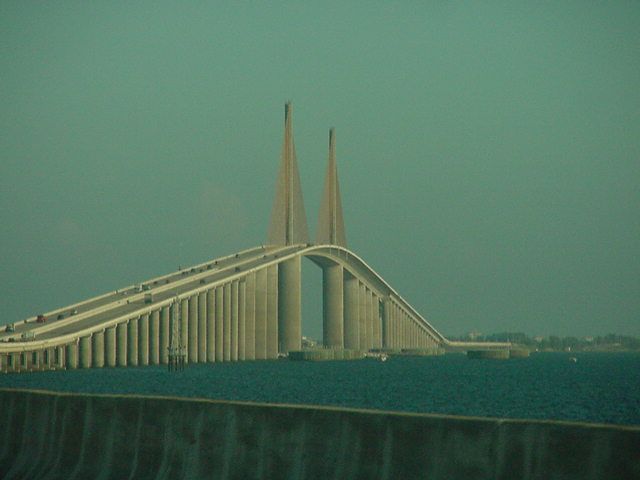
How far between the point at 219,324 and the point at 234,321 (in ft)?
17.8

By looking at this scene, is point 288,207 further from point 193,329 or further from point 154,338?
point 154,338

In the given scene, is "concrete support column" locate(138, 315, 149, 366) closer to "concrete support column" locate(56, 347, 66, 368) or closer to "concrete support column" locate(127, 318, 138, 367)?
"concrete support column" locate(127, 318, 138, 367)

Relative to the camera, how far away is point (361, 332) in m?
182

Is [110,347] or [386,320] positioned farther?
[386,320]

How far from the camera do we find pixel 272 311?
494 ft

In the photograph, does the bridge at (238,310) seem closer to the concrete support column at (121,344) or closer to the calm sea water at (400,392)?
the concrete support column at (121,344)

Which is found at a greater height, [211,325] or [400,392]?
[211,325]

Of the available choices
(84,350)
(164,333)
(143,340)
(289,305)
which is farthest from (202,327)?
(84,350)

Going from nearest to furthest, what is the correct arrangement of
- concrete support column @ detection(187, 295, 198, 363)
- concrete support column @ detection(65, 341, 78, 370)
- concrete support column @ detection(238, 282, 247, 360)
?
concrete support column @ detection(65, 341, 78, 370), concrete support column @ detection(187, 295, 198, 363), concrete support column @ detection(238, 282, 247, 360)

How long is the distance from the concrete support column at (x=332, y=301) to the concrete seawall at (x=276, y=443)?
150401 millimetres

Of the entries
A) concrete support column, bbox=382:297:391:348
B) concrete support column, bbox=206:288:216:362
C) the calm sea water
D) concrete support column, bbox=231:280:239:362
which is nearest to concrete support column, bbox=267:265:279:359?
concrete support column, bbox=231:280:239:362

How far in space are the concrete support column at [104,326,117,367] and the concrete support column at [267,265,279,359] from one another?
116 feet

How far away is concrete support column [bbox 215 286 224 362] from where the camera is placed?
135 metres

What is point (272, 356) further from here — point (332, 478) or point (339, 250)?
point (332, 478)
